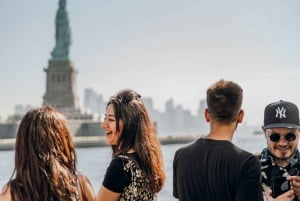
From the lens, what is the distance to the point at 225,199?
3.07m

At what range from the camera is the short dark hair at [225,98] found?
3135mm

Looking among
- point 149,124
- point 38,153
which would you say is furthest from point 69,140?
point 149,124

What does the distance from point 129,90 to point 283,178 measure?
1014mm

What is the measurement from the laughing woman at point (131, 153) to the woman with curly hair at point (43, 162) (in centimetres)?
39

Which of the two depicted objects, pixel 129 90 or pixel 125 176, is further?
pixel 129 90

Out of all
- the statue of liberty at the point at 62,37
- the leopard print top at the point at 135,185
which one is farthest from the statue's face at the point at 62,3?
the leopard print top at the point at 135,185

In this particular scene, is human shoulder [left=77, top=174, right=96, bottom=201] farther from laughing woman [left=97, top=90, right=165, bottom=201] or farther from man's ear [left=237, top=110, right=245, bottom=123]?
man's ear [left=237, top=110, right=245, bottom=123]

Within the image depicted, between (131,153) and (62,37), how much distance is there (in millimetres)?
55932

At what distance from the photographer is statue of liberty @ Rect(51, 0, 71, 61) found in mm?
57875

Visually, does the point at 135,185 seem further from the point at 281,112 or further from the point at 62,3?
the point at 62,3

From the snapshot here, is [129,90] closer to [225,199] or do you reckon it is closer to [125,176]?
[125,176]

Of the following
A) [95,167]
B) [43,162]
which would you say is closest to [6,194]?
[43,162]

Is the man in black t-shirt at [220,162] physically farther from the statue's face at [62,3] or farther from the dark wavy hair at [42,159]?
the statue's face at [62,3]

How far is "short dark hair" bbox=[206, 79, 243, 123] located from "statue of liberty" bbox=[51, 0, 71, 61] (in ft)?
182
